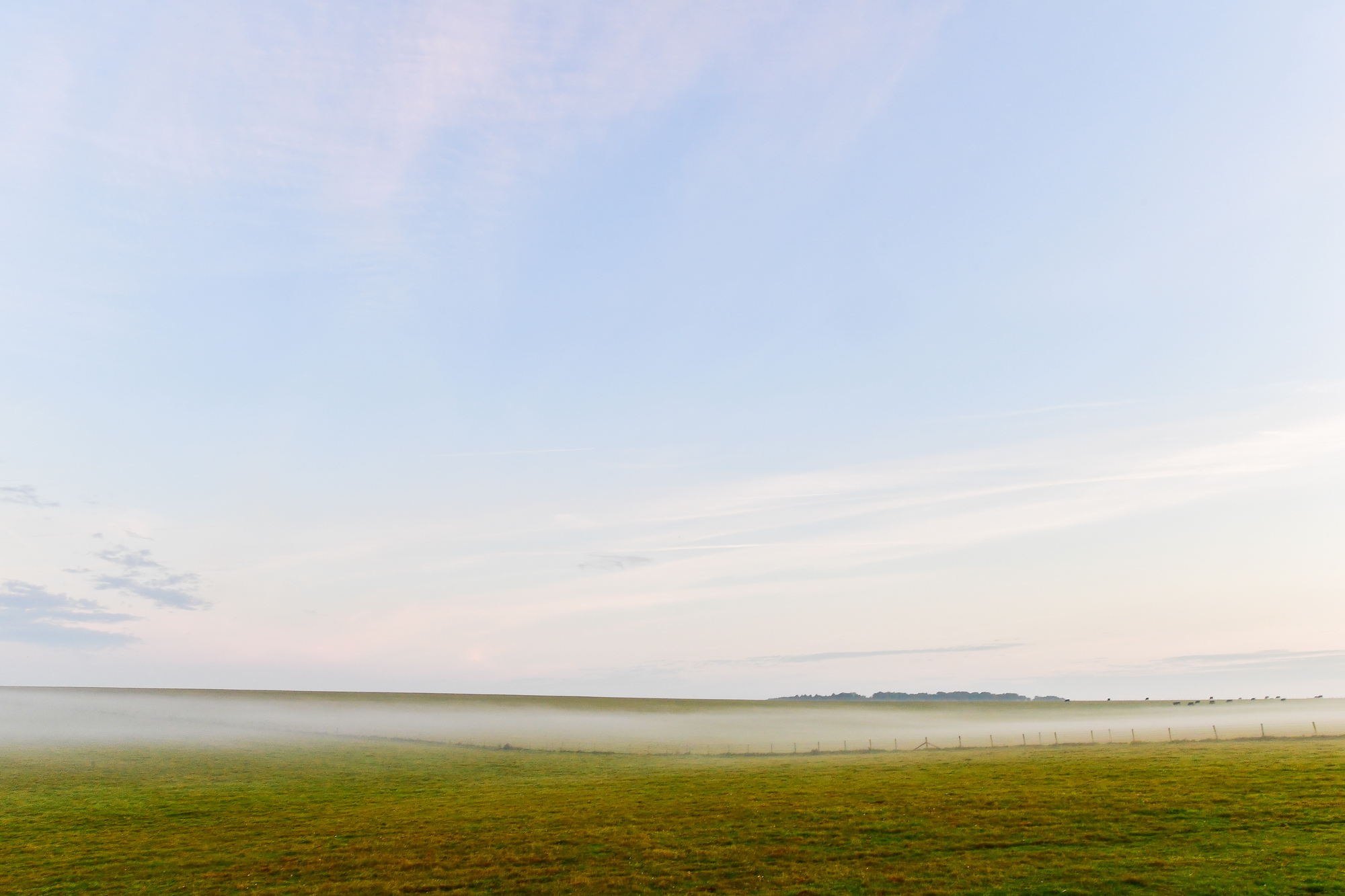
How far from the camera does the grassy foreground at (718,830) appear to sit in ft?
106

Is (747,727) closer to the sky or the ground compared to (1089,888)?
closer to the ground

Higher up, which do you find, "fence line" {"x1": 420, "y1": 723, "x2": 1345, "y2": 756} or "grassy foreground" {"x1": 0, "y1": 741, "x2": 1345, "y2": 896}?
"grassy foreground" {"x1": 0, "y1": 741, "x2": 1345, "y2": 896}

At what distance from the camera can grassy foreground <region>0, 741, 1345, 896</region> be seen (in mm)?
32281

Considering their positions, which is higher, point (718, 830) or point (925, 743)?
point (718, 830)

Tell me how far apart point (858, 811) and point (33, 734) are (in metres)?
161

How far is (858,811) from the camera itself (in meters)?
47.5

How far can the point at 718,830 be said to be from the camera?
4347 cm

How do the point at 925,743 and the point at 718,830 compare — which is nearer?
the point at 718,830

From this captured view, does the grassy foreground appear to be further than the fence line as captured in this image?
No

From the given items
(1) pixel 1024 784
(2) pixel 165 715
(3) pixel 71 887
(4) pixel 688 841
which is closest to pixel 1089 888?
(4) pixel 688 841

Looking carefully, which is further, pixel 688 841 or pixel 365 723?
pixel 365 723

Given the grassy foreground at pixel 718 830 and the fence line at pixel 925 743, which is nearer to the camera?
the grassy foreground at pixel 718 830

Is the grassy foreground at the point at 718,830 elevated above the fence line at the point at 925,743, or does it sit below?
above

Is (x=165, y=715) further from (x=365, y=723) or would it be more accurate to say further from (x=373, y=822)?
(x=373, y=822)
